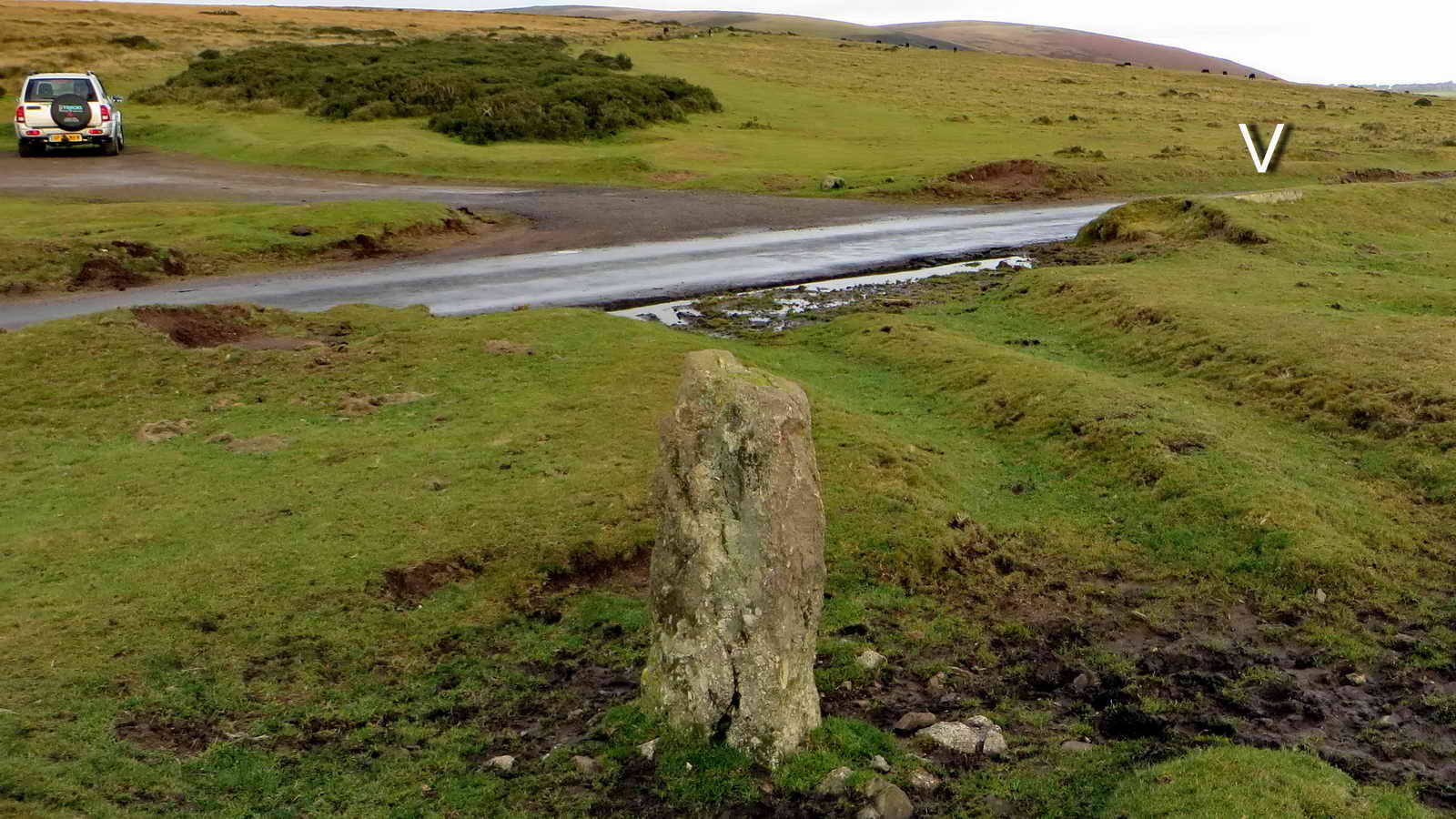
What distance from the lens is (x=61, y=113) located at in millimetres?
39375

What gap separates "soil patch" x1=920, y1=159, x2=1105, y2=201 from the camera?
129 ft

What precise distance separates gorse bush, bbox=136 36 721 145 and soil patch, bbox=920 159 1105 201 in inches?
635

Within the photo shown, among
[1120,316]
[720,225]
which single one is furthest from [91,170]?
[1120,316]

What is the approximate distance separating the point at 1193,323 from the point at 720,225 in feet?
54.0

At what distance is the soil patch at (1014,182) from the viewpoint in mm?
39406

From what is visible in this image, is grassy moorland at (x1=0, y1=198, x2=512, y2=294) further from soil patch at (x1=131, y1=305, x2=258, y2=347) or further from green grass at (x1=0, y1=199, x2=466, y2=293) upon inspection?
soil patch at (x1=131, y1=305, x2=258, y2=347)

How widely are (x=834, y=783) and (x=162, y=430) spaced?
9.85m

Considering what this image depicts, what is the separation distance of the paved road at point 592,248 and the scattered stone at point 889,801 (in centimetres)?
1492

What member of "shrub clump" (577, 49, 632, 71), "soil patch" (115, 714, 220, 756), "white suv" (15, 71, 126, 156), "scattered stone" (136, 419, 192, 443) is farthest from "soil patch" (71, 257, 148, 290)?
"shrub clump" (577, 49, 632, 71)

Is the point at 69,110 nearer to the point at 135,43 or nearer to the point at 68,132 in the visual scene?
the point at 68,132

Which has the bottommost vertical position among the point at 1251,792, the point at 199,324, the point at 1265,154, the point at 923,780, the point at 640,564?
the point at 640,564

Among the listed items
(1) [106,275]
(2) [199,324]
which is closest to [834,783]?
(2) [199,324]

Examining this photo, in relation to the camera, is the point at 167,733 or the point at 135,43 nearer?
the point at 167,733

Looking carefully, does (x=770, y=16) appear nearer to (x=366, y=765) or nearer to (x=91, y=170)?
(x=91, y=170)
